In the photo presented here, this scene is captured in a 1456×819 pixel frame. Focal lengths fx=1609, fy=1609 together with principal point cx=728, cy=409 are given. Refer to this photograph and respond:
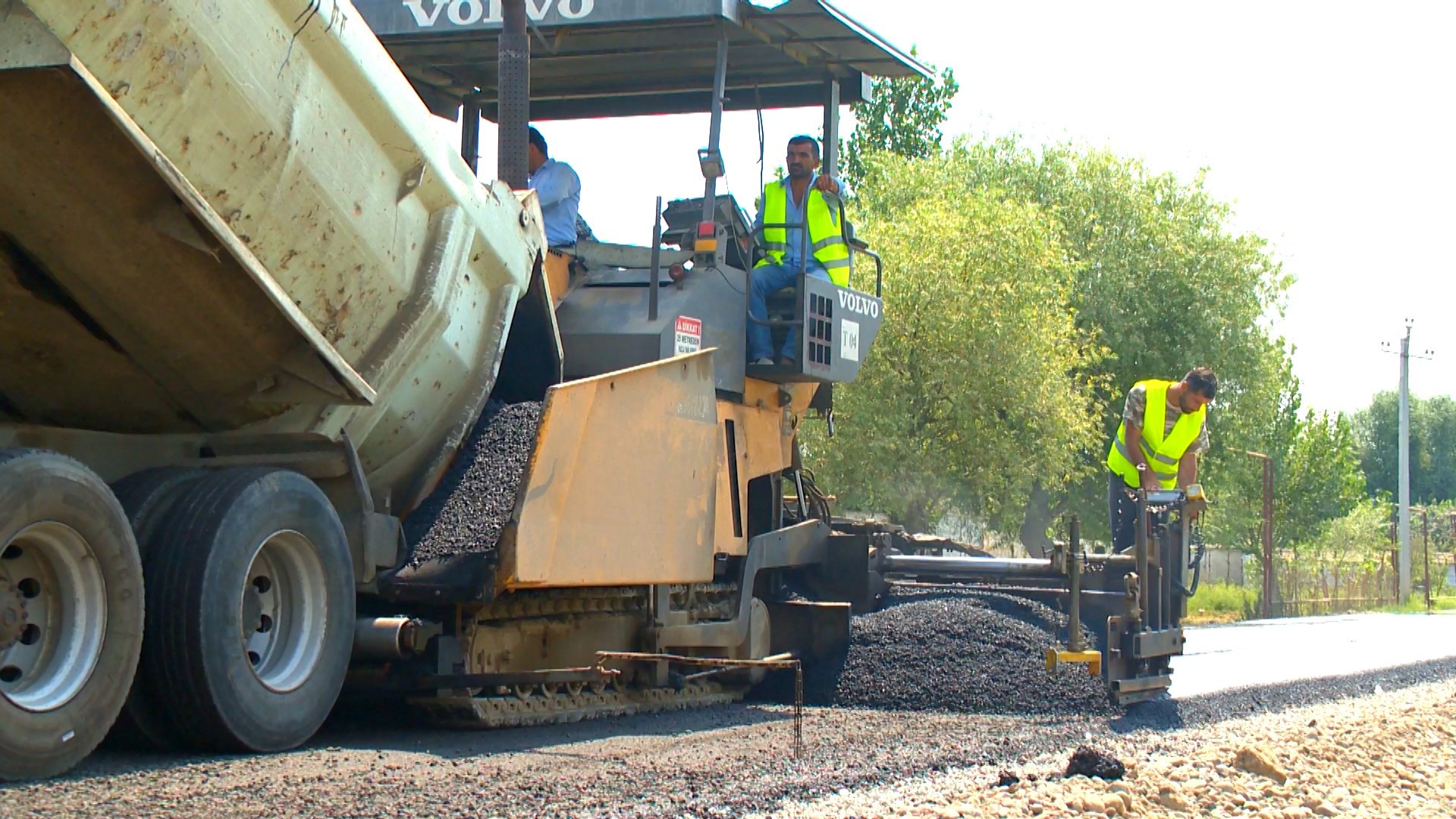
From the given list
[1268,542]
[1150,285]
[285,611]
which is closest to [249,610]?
[285,611]

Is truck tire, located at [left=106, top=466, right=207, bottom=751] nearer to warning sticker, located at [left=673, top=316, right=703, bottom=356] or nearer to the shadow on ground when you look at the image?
warning sticker, located at [left=673, top=316, right=703, bottom=356]

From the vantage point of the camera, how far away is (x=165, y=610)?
4.86 m

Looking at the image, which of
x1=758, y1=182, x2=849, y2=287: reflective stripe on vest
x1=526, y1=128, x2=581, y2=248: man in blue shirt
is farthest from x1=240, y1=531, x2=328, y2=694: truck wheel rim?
x1=758, y1=182, x2=849, y2=287: reflective stripe on vest

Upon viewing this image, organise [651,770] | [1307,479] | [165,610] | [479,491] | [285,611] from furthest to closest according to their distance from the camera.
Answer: [1307,479] → [479,491] → [285,611] → [651,770] → [165,610]

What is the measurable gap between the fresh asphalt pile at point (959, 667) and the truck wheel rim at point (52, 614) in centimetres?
424

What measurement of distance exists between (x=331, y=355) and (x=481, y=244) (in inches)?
47.3

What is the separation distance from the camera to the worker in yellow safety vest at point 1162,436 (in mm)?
9141

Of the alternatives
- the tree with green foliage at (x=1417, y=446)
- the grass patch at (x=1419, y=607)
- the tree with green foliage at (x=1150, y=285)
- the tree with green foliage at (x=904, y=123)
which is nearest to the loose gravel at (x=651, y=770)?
the grass patch at (x=1419, y=607)

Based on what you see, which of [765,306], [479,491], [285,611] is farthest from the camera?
[765,306]

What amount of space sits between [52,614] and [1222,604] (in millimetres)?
23724

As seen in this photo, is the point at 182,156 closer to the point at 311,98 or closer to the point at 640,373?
the point at 311,98

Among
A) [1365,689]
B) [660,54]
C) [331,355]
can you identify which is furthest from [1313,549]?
[331,355]

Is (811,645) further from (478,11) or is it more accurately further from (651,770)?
(478,11)

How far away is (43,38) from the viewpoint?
13.2ft
